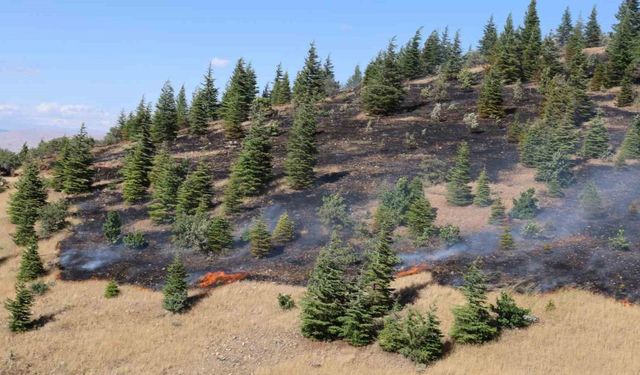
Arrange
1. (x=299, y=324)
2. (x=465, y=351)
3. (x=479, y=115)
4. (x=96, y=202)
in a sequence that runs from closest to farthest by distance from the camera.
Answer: (x=465, y=351), (x=299, y=324), (x=96, y=202), (x=479, y=115)

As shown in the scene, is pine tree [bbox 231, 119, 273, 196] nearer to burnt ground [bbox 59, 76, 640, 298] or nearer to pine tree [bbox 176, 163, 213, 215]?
burnt ground [bbox 59, 76, 640, 298]

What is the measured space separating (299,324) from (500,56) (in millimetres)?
Answer: 57925

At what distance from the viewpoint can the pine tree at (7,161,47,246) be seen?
3938cm

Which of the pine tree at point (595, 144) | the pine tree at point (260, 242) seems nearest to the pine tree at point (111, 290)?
the pine tree at point (260, 242)

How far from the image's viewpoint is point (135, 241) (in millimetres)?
36625

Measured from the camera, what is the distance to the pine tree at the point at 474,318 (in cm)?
2091

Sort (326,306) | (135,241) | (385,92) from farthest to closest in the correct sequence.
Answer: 1. (385,92)
2. (135,241)
3. (326,306)

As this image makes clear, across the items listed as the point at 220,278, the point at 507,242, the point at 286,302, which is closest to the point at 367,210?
the point at 507,242

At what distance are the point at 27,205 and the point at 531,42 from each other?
222ft

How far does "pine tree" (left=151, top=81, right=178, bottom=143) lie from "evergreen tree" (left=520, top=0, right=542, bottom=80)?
49131mm

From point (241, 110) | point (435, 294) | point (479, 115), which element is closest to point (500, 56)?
point (479, 115)

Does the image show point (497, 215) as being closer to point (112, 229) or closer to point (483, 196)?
point (483, 196)

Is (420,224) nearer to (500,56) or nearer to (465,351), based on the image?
(465,351)

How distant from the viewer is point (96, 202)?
154 ft
